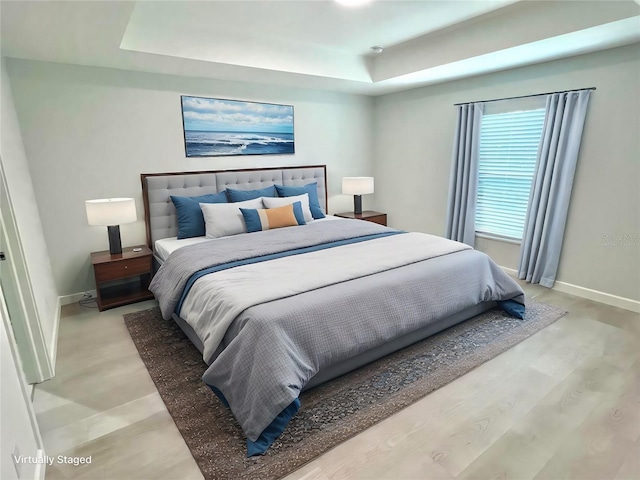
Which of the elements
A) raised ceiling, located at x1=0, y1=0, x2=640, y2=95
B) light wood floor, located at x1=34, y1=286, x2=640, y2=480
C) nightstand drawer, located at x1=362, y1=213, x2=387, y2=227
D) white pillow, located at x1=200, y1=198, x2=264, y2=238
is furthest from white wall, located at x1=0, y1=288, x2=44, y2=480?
nightstand drawer, located at x1=362, y1=213, x2=387, y2=227

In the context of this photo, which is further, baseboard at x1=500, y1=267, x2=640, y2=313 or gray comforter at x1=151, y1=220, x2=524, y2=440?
baseboard at x1=500, y1=267, x2=640, y2=313

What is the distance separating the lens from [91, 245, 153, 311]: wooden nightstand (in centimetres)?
335

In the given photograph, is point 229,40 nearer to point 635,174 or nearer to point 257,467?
point 257,467

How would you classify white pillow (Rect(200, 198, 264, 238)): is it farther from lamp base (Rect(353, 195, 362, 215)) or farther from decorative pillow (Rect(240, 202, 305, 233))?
lamp base (Rect(353, 195, 362, 215))

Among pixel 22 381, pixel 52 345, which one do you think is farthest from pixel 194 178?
pixel 22 381

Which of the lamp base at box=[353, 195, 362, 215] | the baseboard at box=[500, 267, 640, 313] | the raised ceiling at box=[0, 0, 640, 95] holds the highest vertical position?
the raised ceiling at box=[0, 0, 640, 95]

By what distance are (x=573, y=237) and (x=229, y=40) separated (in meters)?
3.87

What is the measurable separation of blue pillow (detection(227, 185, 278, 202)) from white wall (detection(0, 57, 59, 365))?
5.80 ft

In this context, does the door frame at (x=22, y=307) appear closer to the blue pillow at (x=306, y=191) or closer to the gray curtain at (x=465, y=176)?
the blue pillow at (x=306, y=191)

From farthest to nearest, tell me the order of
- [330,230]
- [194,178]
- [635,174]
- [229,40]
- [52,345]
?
[194,178] → [330,230] → [229,40] → [635,174] → [52,345]

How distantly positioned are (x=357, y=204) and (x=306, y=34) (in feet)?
7.64

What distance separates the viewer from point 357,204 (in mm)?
5195

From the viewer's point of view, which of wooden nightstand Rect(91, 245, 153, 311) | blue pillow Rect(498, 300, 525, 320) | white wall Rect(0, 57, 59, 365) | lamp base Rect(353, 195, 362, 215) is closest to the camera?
white wall Rect(0, 57, 59, 365)

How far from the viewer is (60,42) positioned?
2.71 meters
